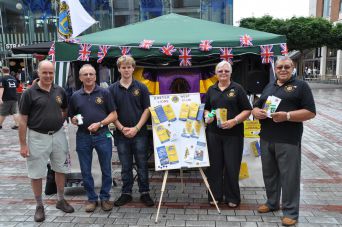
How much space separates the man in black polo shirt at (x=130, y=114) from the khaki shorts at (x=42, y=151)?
27.8 inches

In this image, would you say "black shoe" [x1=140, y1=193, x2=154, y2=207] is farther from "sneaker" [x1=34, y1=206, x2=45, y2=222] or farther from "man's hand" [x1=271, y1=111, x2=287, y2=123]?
"man's hand" [x1=271, y1=111, x2=287, y2=123]

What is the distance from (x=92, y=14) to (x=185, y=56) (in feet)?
60.6

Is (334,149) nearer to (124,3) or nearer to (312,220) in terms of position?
(312,220)

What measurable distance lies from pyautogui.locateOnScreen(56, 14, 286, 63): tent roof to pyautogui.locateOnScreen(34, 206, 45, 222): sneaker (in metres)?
2.11

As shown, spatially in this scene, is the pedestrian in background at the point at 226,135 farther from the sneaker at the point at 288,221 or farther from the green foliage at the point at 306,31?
the green foliage at the point at 306,31

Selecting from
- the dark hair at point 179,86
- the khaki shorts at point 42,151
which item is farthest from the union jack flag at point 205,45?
the khaki shorts at point 42,151

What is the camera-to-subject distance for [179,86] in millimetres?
5531

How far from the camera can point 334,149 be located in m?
6.91

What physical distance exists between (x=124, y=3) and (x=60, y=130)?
66.1ft

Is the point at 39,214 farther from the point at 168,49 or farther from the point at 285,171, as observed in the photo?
the point at 285,171

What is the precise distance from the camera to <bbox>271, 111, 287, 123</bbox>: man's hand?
3330 millimetres

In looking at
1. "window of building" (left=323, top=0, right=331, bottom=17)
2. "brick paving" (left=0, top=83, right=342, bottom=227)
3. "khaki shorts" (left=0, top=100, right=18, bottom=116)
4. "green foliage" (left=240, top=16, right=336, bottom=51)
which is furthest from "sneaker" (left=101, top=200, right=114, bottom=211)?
"window of building" (left=323, top=0, right=331, bottom=17)

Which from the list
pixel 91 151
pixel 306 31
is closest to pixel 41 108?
pixel 91 151

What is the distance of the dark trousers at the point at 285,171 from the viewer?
3480mm
